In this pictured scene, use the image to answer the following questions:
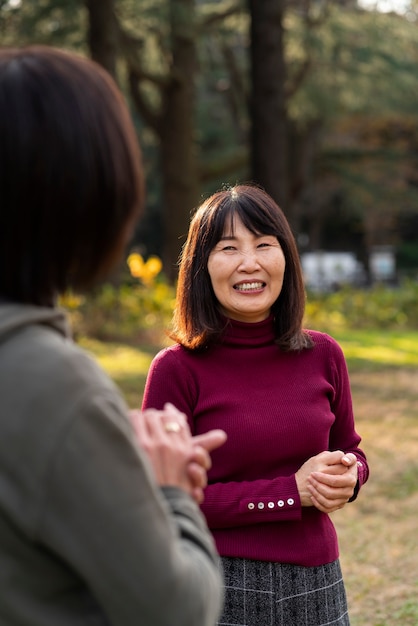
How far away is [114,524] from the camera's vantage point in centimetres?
132

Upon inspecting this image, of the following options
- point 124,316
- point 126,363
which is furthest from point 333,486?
point 124,316

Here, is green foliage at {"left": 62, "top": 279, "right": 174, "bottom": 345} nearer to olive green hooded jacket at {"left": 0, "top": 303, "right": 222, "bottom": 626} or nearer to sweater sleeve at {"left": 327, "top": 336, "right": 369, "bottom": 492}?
sweater sleeve at {"left": 327, "top": 336, "right": 369, "bottom": 492}

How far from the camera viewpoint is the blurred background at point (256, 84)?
12961 millimetres

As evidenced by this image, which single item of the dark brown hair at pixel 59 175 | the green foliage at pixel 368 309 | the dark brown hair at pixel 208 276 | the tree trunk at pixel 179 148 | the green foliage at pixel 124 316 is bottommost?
the green foliage at pixel 368 309

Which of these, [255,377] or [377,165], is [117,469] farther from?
[377,165]

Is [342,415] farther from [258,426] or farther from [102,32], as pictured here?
[102,32]

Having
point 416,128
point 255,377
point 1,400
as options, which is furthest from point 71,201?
point 416,128

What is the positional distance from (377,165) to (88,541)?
26594mm

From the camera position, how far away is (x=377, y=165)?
27.1m

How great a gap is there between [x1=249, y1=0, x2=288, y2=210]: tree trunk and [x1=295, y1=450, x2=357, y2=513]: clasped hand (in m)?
10.2

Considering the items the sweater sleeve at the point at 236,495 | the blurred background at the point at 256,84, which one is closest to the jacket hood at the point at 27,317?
the sweater sleeve at the point at 236,495

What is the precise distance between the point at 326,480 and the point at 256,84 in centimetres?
1056

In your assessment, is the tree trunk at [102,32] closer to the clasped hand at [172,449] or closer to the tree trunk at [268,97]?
the tree trunk at [268,97]

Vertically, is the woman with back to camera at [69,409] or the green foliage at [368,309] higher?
the woman with back to camera at [69,409]
